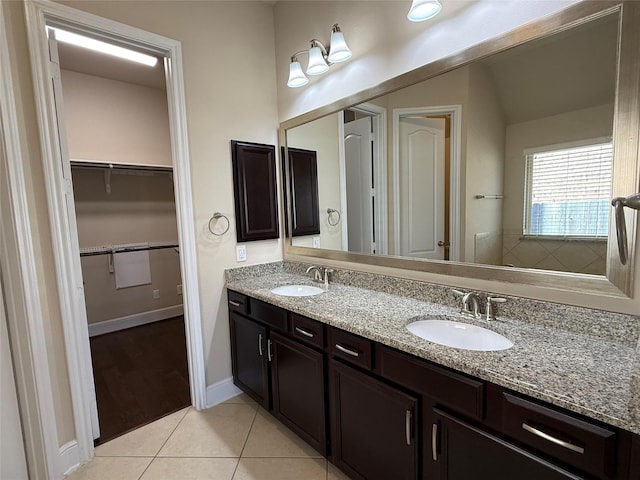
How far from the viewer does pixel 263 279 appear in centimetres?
238

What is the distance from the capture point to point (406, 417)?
4.01 feet

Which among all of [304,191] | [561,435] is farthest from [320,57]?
[561,435]

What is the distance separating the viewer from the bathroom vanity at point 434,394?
82cm

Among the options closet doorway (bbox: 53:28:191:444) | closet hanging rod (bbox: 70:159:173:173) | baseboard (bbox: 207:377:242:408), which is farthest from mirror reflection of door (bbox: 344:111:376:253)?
closet hanging rod (bbox: 70:159:173:173)

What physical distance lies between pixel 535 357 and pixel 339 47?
70.8 inches

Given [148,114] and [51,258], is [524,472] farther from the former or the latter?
[148,114]

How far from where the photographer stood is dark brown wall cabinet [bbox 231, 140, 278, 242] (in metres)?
2.33

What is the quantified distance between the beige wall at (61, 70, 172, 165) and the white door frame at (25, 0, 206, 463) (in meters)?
1.93

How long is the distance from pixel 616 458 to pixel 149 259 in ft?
13.8

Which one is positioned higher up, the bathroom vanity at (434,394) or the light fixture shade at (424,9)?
the light fixture shade at (424,9)

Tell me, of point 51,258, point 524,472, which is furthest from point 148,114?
point 524,472

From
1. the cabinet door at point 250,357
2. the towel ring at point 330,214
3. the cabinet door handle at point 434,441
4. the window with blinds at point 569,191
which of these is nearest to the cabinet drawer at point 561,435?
the cabinet door handle at point 434,441

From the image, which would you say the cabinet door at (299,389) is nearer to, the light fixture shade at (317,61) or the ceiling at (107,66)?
the light fixture shade at (317,61)

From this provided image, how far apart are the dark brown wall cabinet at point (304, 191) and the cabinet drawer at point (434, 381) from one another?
1.30m
